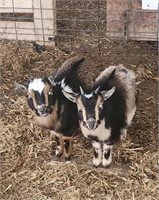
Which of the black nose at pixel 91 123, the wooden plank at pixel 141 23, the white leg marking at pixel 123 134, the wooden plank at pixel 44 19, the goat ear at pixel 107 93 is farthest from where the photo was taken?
the wooden plank at pixel 44 19

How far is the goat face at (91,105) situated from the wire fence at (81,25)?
186cm

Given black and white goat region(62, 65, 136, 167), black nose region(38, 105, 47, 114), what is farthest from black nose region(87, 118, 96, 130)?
black nose region(38, 105, 47, 114)

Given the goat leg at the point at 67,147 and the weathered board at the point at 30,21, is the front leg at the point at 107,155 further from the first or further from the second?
the weathered board at the point at 30,21

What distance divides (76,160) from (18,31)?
2271 mm

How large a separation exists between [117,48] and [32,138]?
1.74 meters

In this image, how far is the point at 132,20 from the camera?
5312mm

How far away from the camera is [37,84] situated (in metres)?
3.51

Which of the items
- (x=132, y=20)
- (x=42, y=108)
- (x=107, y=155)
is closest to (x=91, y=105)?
(x=42, y=108)

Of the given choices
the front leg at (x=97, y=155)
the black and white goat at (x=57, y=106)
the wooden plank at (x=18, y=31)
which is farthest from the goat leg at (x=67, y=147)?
the wooden plank at (x=18, y=31)

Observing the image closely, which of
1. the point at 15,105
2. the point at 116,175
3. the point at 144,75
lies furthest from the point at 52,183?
the point at 144,75

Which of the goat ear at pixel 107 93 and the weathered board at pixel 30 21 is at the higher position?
the weathered board at pixel 30 21

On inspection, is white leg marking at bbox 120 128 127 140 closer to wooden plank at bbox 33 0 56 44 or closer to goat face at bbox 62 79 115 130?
goat face at bbox 62 79 115 130

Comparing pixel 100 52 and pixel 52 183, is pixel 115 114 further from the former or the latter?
pixel 100 52

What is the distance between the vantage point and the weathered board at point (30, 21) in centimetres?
542
